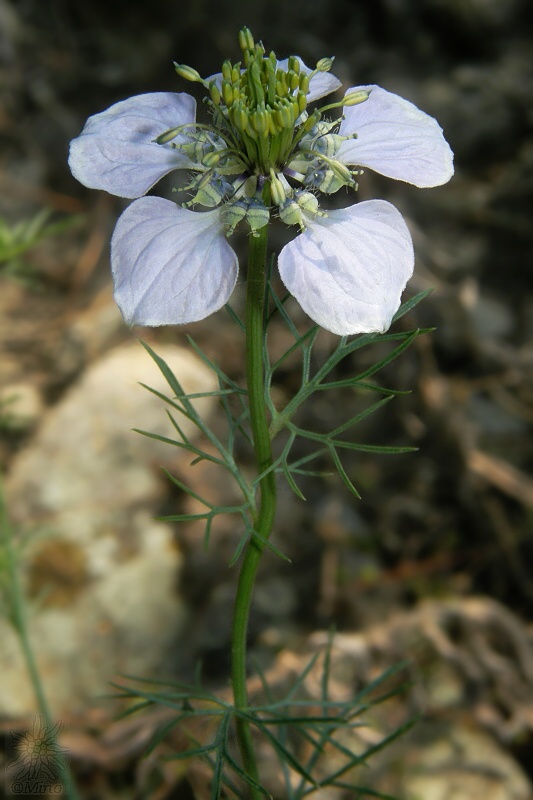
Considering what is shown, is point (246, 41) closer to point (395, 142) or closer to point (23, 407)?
point (395, 142)

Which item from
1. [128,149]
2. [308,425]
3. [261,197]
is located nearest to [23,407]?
[308,425]

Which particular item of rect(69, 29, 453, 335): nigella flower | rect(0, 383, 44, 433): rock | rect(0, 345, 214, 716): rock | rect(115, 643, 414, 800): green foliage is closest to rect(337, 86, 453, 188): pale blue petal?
rect(69, 29, 453, 335): nigella flower

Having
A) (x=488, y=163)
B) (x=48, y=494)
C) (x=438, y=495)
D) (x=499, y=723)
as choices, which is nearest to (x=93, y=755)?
(x=48, y=494)

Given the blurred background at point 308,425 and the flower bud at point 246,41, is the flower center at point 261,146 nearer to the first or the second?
the flower bud at point 246,41

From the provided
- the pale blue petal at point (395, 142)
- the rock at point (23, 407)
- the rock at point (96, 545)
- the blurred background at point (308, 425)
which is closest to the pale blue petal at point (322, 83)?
the pale blue petal at point (395, 142)

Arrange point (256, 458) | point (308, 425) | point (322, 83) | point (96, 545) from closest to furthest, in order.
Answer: point (256, 458), point (322, 83), point (96, 545), point (308, 425)

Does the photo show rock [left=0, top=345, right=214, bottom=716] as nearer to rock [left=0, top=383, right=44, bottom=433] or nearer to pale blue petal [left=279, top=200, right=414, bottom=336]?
rock [left=0, top=383, right=44, bottom=433]

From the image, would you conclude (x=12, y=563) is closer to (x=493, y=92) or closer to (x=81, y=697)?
(x=81, y=697)
